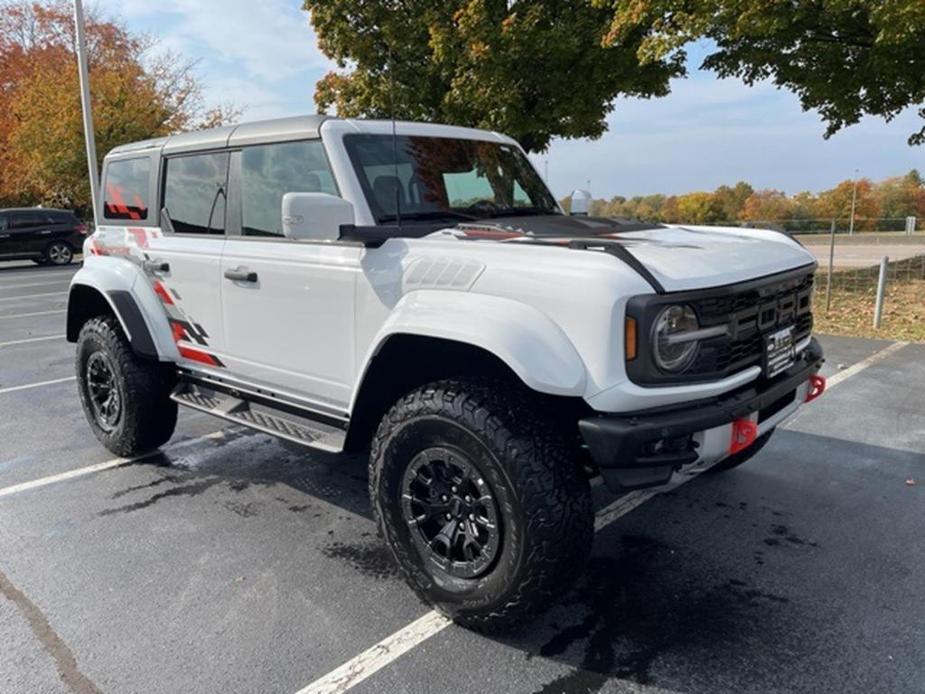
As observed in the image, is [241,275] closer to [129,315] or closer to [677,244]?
[129,315]

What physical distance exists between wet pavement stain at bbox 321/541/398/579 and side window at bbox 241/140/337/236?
5.21 feet

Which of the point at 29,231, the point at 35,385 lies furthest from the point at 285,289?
the point at 29,231

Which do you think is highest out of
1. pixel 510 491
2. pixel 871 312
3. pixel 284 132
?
pixel 284 132

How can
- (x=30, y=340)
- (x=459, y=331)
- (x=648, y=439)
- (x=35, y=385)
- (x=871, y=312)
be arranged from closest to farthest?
(x=648, y=439)
(x=459, y=331)
(x=35, y=385)
(x=30, y=340)
(x=871, y=312)

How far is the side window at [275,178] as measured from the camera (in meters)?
3.33

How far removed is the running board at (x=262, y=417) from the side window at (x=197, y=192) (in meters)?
0.94

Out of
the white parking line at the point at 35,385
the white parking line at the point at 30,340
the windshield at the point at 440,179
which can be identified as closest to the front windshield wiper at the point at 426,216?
the windshield at the point at 440,179

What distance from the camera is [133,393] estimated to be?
4254 mm

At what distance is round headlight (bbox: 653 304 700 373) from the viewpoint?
233cm

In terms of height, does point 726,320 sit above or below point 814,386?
above

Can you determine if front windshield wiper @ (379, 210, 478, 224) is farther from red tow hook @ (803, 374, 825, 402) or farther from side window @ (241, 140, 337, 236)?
red tow hook @ (803, 374, 825, 402)

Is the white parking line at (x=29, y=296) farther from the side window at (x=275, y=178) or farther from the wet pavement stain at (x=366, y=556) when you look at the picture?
the wet pavement stain at (x=366, y=556)

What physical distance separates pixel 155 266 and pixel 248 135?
1.06 metres

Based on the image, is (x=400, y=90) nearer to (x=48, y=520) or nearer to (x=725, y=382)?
(x=48, y=520)
